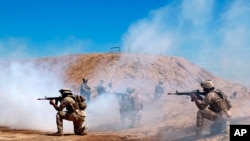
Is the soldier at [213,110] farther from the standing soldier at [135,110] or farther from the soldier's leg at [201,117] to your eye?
the standing soldier at [135,110]

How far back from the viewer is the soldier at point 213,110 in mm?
15023

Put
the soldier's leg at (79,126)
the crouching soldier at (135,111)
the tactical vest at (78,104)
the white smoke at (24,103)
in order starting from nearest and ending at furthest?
the tactical vest at (78,104), the soldier's leg at (79,126), the white smoke at (24,103), the crouching soldier at (135,111)

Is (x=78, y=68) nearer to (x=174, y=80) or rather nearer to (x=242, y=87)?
(x=174, y=80)

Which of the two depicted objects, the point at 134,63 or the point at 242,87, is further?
the point at 134,63

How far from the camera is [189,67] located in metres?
54.5

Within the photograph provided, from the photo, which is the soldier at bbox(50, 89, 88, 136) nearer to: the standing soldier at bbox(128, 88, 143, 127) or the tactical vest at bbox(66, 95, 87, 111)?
the tactical vest at bbox(66, 95, 87, 111)

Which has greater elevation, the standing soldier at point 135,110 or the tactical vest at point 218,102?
the tactical vest at point 218,102

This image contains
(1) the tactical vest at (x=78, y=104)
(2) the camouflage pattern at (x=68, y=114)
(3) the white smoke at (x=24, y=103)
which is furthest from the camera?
(3) the white smoke at (x=24, y=103)

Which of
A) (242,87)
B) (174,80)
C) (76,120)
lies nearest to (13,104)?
(76,120)

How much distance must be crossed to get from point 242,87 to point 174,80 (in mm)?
7290

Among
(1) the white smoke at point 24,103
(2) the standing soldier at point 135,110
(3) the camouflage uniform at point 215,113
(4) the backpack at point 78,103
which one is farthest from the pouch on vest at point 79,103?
(2) the standing soldier at point 135,110

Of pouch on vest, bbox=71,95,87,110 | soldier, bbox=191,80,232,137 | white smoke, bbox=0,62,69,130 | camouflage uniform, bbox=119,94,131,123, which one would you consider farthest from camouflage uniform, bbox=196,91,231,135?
white smoke, bbox=0,62,69,130

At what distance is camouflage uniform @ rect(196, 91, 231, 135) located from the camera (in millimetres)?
15016

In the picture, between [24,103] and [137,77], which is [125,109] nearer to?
[24,103]
